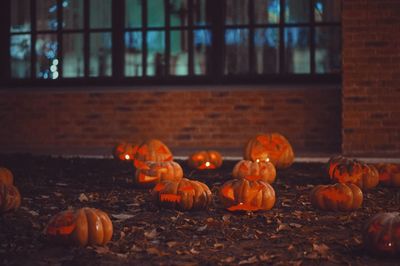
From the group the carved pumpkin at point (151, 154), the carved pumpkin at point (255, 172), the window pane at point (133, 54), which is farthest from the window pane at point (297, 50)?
the carved pumpkin at point (255, 172)

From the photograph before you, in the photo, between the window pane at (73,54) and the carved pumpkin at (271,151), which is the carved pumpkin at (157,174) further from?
the window pane at (73,54)

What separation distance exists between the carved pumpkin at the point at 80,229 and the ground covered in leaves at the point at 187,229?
6cm

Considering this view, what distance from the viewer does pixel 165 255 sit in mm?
4246

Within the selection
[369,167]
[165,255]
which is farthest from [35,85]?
[165,255]

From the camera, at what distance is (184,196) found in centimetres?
579

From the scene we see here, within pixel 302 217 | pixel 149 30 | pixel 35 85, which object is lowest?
pixel 302 217

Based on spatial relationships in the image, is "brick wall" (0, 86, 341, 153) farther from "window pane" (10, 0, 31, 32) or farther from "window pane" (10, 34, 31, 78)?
"window pane" (10, 0, 31, 32)

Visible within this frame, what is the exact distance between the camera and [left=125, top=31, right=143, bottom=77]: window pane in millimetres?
12367

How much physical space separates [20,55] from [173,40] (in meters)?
2.55

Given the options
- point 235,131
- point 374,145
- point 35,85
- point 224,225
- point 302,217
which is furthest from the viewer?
point 35,85

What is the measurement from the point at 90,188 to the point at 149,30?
556cm

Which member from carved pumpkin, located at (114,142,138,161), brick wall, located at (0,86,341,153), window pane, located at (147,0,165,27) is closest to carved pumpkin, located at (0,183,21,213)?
carved pumpkin, located at (114,142,138,161)

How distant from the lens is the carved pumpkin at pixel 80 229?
174 inches

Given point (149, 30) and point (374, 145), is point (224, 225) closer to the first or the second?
point (374, 145)
